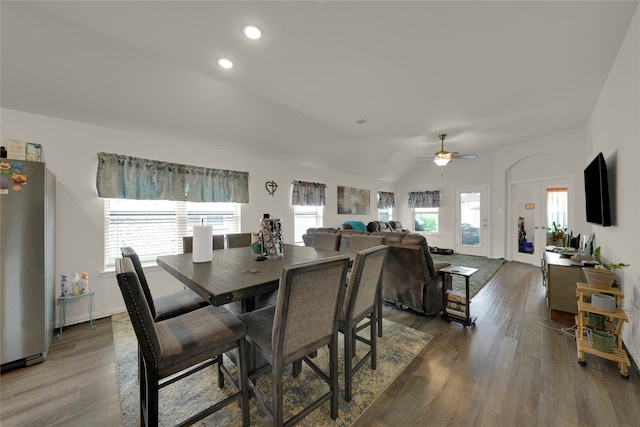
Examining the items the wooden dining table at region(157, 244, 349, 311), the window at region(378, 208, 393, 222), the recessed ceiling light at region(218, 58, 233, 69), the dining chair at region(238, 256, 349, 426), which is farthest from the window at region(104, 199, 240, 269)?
the window at region(378, 208, 393, 222)

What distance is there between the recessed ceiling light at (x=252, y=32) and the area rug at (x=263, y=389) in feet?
9.32

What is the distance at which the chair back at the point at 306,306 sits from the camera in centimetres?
120

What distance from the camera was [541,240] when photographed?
5.46 meters

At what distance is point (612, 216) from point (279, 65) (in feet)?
12.4

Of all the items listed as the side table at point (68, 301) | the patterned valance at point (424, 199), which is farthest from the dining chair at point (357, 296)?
the patterned valance at point (424, 199)

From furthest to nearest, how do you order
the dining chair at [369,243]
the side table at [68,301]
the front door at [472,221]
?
the front door at [472,221] → the side table at [68,301] → the dining chair at [369,243]

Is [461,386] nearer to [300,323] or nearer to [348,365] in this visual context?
[348,365]

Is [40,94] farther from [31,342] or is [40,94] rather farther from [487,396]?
[487,396]

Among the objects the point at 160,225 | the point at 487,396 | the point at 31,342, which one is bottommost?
the point at 487,396

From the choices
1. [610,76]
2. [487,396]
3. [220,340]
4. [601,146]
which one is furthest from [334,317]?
[601,146]

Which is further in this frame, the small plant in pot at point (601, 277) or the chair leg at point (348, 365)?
the small plant in pot at point (601, 277)

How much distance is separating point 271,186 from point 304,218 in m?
1.21

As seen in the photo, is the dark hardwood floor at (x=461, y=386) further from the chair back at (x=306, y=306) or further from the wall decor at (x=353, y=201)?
the wall decor at (x=353, y=201)

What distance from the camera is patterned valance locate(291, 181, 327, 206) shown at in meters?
5.15
